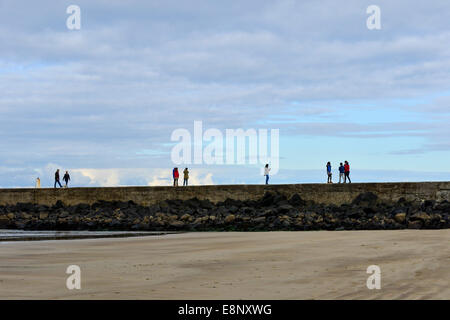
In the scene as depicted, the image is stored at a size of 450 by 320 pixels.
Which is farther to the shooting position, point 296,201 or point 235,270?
point 296,201

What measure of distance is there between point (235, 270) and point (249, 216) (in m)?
15.7

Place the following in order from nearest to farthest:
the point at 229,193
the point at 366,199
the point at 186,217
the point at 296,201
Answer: the point at 366,199, the point at 186,217, the point at 296,201, the point at 229,193

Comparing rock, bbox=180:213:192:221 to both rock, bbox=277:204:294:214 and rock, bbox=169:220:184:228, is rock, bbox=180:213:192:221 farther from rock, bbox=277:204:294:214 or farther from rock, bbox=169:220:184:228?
rock, bbox=277:204:294:214

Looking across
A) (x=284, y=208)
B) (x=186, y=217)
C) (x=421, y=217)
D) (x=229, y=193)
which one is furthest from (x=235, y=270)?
(x=229, y=193)

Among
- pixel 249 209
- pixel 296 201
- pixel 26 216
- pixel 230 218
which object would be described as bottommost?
pixel 26 216

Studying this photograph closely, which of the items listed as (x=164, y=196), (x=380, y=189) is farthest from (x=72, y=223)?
(x=380, y=189)

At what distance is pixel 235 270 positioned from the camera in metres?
9.45

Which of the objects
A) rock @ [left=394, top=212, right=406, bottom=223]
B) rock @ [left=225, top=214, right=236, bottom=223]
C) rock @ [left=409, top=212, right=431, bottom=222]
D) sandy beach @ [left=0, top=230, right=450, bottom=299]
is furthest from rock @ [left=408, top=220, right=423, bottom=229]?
rock @ [left=225, top=214, right=236, bottom=223]

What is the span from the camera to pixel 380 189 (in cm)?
2538

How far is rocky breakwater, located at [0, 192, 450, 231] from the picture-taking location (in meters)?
22.2

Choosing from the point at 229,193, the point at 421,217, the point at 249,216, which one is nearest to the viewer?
the point at 421,217

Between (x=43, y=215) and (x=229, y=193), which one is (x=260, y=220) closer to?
(x=229, y=193)

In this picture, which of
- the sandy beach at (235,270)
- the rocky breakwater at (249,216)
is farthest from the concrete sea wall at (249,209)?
the sandy beach at (235,270)

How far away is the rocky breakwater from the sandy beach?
7867 millimetres
